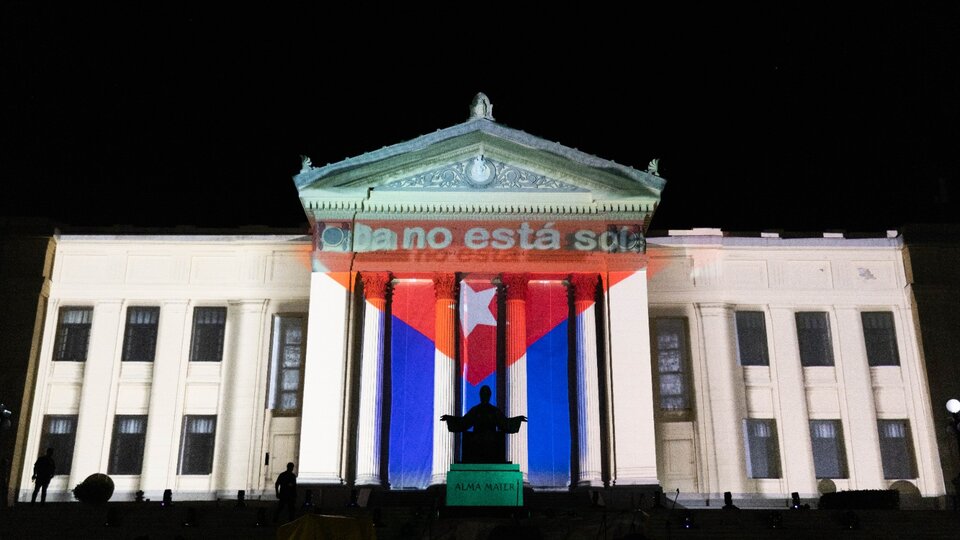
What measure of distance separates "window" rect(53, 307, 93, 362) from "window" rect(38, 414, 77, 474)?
6.59 ft

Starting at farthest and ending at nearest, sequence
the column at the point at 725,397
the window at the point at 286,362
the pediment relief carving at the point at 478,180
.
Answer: the window at the point at 286,362, the column at the point at 725,397, the pediment relief carving at the point at 478,180

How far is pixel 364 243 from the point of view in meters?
30.5

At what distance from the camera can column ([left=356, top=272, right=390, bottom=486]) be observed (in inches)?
1131

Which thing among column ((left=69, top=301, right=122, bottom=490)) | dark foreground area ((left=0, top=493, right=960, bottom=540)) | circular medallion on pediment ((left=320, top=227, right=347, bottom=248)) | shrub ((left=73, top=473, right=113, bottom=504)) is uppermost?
circular medallion on pediment ((left=320, top=227, right=347, bottom=248))

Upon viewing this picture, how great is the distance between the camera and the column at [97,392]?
3139cm

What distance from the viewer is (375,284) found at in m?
30.4

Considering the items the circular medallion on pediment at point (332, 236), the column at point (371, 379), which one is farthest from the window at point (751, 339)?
the circular medallion on pediment at point (332, 236)

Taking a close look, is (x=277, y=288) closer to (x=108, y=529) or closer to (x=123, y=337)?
(x=123, y=337)

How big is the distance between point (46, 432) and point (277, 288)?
8762 millimetres

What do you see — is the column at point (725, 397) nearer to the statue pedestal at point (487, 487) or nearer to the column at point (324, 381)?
the column at point (324, 381)

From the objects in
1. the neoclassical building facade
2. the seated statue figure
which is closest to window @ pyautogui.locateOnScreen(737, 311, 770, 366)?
the neoclassical building facade

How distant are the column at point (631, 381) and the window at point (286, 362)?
33.3 feet

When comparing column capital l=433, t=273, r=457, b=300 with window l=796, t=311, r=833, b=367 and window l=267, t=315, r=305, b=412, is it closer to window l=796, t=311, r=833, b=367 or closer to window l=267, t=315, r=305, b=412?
window l=267, t=315, r=305, b=412

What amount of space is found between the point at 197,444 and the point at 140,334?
4.29 meters
